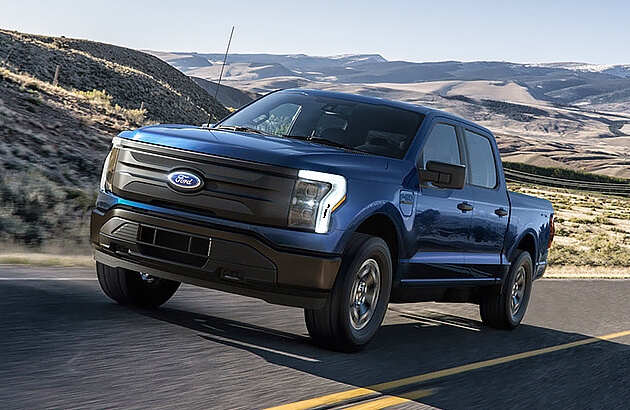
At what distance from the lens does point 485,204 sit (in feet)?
26.3

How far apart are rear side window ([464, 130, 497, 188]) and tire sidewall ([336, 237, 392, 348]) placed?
6.94ft

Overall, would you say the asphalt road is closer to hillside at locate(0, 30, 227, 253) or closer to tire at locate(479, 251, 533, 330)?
tire at locate(479, 251, 533, 330)

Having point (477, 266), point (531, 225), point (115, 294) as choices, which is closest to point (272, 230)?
point (115, 294)

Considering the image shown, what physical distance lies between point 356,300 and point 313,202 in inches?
37.6

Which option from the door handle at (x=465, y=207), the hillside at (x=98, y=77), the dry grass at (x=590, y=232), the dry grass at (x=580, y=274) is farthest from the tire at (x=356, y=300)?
the hillside at (x=98, y=77)

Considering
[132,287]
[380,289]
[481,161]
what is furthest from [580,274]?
[132,287]

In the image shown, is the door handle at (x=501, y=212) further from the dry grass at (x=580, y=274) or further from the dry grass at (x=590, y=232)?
the dry grass at (x=590, y=232)

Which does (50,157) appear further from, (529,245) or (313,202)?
Answer: (313,202)

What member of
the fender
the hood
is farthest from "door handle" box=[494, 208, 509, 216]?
the hood

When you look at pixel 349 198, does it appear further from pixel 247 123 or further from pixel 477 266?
pixel 477 266

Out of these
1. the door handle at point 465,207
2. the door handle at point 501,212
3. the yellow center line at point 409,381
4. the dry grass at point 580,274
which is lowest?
the dry grass at point 580,274

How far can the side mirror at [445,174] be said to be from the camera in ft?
21.1

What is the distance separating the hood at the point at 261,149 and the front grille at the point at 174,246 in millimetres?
611

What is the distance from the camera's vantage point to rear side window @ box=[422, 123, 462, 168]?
712 centimetres
